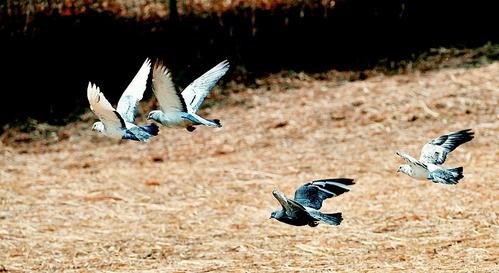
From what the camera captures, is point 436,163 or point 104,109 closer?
point 104,109

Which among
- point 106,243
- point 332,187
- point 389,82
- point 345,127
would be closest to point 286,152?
point 345,127

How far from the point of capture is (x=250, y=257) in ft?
21.1

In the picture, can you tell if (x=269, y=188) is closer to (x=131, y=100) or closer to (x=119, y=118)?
(x=131, y=100)

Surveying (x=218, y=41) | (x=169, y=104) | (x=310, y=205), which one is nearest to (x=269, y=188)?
(x=310, y=205)

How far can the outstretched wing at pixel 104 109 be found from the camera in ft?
16.3

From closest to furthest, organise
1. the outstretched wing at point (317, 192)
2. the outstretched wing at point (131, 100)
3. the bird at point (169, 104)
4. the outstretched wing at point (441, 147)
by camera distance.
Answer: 1. the bird at point (169, 104)
2. the outstretched wing at point (317, 192)
3. the outstretched wing at point (131, 100)
4. the outstretched wing at point (441, 147)

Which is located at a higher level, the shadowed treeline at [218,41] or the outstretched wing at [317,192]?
the outstretched wing at [317,192]

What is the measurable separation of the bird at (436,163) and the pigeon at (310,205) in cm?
39

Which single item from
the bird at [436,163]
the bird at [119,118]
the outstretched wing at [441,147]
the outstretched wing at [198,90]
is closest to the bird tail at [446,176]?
the bird at [436,163]

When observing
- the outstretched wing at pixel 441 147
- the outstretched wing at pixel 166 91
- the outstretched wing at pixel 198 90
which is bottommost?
the outstretched wing at pixel 441 147

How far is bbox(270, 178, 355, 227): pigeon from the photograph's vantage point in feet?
16.7

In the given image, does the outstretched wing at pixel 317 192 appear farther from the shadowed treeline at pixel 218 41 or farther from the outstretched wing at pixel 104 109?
the shadowed treeline at pixel 218 41

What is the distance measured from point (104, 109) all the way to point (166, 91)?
13.9 inches

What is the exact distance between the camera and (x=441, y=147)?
5723mm
